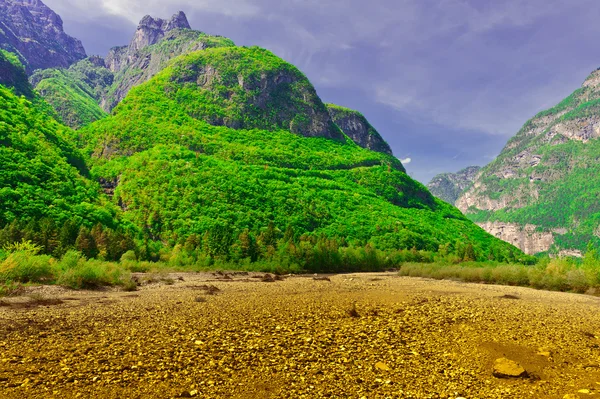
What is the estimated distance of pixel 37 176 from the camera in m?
87.4

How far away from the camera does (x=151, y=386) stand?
9.70m

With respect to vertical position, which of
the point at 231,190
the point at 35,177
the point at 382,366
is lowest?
the point at 382,366

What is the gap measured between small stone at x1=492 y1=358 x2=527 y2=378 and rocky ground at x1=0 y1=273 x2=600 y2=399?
0.20 feet

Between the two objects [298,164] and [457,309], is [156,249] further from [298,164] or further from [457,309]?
[298,164]

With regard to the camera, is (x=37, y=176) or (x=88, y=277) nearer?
(x=88, y=277)

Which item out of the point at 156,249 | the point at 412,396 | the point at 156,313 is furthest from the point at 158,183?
the point at 412,396

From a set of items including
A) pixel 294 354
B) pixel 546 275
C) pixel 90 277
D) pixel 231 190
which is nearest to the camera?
pixel 294 354

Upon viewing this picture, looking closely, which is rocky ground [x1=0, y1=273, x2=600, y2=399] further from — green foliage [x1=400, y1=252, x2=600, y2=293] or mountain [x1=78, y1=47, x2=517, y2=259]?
mountain [x1=78, y1=47, x2=517, y2=259]

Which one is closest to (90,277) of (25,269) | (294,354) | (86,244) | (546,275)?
(25,269)

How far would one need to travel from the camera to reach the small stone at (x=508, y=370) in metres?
11.3

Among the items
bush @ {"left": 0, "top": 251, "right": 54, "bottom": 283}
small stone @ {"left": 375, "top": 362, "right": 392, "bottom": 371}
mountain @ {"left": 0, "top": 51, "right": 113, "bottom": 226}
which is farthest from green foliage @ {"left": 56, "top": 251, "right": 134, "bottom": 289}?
small stone @ {"left": 375, "top": 362, "right": 392, "bottom": 371}

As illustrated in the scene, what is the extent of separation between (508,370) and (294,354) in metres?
7.81

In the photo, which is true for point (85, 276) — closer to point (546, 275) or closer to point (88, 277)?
point (88, 277)

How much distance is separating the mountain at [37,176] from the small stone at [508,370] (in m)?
82.5
